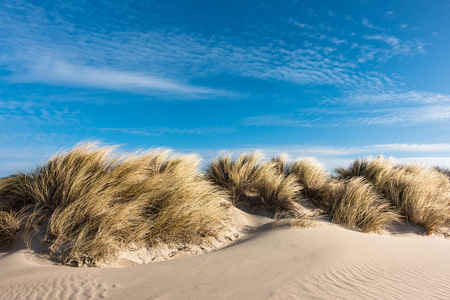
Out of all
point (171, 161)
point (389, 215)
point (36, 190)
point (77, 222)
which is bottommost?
point (389, 215)

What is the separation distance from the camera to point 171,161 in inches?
264

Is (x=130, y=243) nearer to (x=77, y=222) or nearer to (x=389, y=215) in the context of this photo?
(x=77, y=222)

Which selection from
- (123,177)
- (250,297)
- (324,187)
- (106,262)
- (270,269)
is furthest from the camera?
(324,187)

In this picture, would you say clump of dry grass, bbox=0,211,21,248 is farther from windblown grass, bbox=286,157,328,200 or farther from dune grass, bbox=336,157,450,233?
dune grass, bbox=336,157,450,233

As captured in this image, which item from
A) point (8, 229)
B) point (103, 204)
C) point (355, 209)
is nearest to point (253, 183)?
point (355, 209)

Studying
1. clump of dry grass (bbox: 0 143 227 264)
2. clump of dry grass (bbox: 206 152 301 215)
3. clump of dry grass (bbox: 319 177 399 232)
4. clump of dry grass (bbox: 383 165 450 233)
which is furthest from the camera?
clump of dry grass (bbox: 383 165 450 233)

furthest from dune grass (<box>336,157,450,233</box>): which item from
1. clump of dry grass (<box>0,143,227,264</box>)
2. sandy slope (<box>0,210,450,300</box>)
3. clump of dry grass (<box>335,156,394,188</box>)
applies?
clump of dry grass (<box>0,143,227,264</box>)

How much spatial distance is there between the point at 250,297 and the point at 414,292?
189 cm

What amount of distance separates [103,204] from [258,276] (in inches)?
98.9

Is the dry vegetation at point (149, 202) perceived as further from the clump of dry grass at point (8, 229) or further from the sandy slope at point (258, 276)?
the sandy slope at point (258, 276)

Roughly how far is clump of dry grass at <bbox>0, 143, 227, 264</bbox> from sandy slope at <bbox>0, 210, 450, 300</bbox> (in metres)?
0.48

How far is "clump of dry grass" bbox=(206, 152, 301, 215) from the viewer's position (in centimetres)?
673

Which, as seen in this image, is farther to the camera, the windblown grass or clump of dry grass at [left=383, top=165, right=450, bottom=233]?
the windblown grass

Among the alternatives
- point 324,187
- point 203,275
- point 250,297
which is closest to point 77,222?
point 203,275
